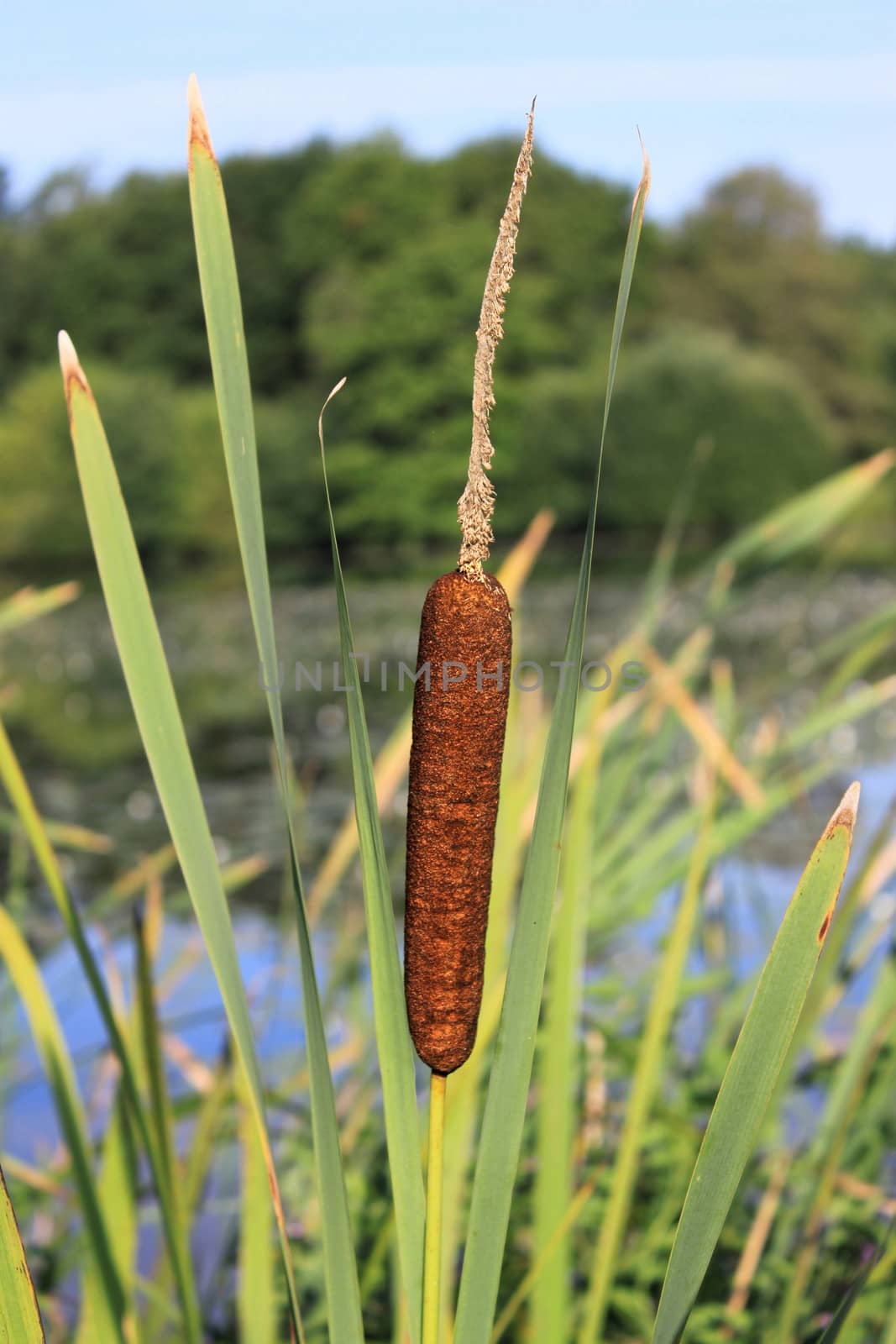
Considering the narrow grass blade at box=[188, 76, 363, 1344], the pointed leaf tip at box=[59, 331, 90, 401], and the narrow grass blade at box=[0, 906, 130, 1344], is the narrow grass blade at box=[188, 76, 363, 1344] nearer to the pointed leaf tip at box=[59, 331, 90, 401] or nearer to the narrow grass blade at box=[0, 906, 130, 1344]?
the pointed leaf tip at box=[59, 331, 90, 401]

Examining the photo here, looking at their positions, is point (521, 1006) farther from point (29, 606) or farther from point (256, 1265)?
point (29, 606)

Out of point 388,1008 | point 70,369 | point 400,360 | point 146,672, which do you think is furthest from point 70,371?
point 400,360

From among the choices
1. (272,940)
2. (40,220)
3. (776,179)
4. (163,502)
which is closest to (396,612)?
(272,940)

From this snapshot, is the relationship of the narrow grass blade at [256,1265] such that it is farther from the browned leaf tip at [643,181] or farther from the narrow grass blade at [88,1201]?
the browned leaf tip at [643,181]

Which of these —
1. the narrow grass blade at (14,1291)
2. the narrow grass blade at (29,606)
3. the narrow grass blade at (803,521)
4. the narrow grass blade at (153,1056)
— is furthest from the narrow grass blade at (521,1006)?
the narrow grass blade at (29,606)

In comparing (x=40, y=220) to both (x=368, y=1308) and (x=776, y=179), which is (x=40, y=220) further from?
(x=368, y=1308)
